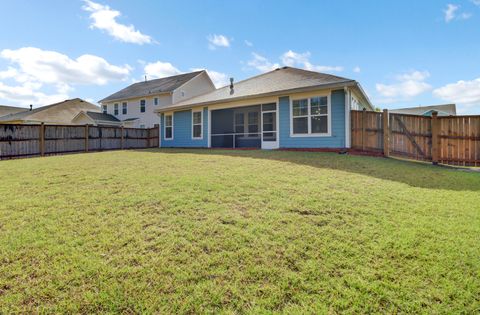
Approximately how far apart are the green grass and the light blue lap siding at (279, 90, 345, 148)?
612 centimetres

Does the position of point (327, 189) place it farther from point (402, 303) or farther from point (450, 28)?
point (450, 28)

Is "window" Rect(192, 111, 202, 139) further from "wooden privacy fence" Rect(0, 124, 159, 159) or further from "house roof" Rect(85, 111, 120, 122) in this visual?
"house roof" Rect(85, 111, 120, 122)

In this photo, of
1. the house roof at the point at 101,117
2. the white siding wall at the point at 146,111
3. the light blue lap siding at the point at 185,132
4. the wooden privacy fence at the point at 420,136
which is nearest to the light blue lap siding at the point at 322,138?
the wooden privacy fence at the point at 420,136

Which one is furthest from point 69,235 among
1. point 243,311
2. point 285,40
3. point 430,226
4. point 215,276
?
point 285,40

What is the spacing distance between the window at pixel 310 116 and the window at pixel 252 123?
4.85 m

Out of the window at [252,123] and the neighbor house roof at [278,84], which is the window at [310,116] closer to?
the neighbor house roof at [278,84]

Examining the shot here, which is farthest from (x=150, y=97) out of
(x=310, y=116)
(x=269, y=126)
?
(x=310, y=116)

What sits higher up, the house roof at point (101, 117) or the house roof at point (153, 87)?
the house roof at point (153, 87)

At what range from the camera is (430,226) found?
3.16 metres

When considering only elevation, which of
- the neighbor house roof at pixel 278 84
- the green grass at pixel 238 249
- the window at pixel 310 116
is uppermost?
the neighbor house roof at pixel 278 84

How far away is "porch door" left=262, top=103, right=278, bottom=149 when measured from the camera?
12891mm

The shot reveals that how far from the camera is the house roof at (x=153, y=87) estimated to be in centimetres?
2527

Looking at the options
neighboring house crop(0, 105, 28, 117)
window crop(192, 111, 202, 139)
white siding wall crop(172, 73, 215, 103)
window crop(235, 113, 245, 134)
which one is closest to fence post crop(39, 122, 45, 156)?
window crop(192, 111, 202, 139)

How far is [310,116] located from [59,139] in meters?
13.6
